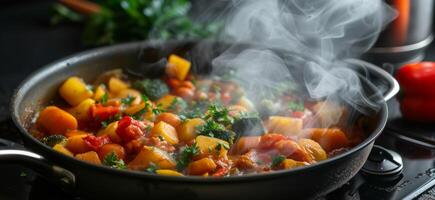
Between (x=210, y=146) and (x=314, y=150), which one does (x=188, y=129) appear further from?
(x=314, y=150)

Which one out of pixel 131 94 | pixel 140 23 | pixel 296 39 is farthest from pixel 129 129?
pixel 140 23

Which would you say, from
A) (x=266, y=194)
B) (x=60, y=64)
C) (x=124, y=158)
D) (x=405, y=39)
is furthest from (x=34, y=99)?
(x=405, y=39)

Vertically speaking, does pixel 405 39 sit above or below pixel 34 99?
below

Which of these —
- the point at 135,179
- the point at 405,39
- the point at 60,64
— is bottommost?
the point at 405,39

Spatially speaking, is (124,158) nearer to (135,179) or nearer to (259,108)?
(135,179)

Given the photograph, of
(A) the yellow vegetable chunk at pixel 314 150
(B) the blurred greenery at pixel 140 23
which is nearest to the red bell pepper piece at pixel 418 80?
(A) the yellow vegetable chunk at pixel 314 150

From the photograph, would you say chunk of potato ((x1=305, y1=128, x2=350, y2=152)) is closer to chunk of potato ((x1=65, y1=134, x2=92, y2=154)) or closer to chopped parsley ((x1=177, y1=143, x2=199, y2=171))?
chopped parsley ((x1=177, y1=143, x2=199, y2=171))

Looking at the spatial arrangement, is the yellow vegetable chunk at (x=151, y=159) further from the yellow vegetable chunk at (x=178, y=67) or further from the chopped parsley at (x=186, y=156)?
the yellow vegetable chunk at (x=178, y=67)
